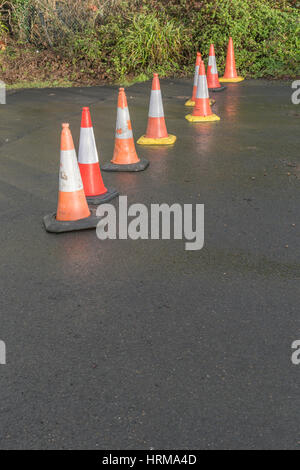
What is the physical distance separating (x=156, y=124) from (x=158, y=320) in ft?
15.8

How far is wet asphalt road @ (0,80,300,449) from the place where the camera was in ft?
8.83

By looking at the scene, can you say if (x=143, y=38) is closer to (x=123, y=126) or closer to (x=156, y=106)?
(x=156, y=106)

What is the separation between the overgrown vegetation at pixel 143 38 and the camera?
14.1 m

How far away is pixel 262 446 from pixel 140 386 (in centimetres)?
69

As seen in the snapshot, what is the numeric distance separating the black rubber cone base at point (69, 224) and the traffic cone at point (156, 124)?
9.92 ft

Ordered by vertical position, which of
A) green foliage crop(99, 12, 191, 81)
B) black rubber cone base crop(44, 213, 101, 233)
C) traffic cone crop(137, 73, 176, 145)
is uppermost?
green foliage crop(99, 12, 191, 81)

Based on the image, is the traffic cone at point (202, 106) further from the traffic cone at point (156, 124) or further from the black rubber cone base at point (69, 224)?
the black rubber cone base at point (69, 224)

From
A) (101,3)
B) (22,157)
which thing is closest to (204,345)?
(22,157)

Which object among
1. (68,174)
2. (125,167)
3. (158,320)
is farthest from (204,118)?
(158,320)

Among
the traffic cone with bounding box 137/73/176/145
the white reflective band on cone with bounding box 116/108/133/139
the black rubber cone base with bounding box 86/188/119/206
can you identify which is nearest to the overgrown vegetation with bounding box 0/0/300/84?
the traffic cone with bounding box 137/73/176/145

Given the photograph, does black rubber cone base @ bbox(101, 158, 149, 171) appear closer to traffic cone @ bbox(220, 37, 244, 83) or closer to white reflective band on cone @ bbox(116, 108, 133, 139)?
white reflective band on cone @ bbox(116, 108, 133, 139)

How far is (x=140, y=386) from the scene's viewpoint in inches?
116

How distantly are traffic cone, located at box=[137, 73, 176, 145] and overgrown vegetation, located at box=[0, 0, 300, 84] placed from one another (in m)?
6.14
